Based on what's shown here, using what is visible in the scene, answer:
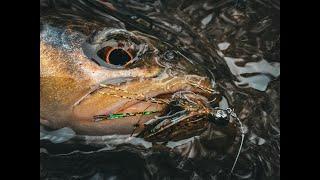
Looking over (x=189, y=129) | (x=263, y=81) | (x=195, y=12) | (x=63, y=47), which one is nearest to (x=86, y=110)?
(x=63, y=47)

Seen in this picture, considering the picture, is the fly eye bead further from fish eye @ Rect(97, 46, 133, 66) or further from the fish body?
fish eye @ Rect(97, 46, 133, 66)

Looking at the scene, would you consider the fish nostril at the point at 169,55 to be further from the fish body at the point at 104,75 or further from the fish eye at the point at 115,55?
the fish eye at the point at 115,55

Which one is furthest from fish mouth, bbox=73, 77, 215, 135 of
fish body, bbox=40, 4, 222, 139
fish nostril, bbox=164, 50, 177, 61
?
fish nostril, bbox=164, 50, 177, 61

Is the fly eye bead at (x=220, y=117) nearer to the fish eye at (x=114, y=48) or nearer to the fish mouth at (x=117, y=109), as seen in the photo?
the fish mouth at (x=117, y=109)

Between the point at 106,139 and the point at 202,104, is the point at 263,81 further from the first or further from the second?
the point at 106,139

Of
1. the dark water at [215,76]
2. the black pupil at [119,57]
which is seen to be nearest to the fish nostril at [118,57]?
the black pupil at [119,57]

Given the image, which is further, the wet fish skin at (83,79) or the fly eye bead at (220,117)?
the fly eye bead at (220,117)

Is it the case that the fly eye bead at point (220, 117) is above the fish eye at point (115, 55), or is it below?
below

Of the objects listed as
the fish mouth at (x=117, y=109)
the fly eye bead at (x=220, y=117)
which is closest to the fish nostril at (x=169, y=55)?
the fish mouth at (x=117, y=109)

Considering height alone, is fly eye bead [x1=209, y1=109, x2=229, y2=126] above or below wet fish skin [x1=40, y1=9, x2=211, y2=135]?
below
